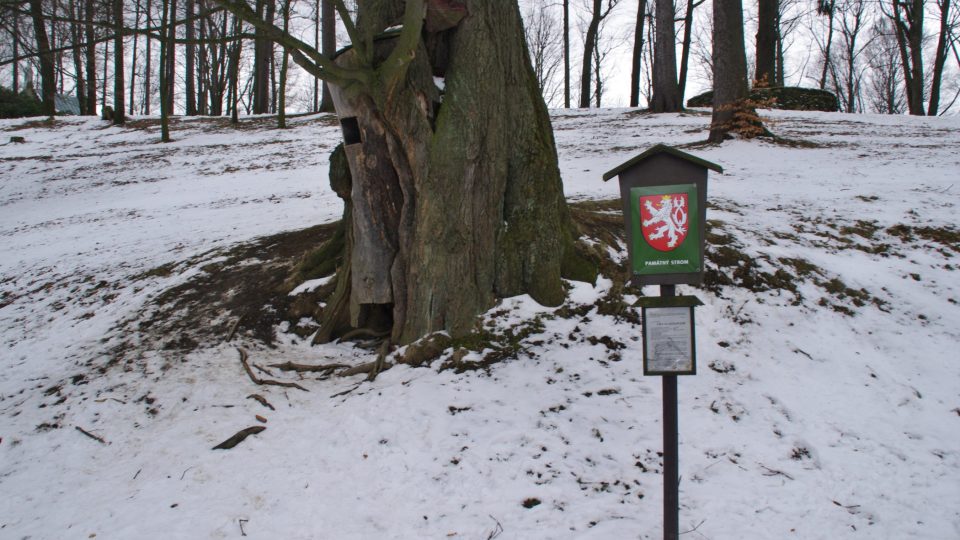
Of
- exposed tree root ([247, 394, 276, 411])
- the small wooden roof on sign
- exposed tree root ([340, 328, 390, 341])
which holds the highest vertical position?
the small wooden roof on sign

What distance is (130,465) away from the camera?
10.7 feet

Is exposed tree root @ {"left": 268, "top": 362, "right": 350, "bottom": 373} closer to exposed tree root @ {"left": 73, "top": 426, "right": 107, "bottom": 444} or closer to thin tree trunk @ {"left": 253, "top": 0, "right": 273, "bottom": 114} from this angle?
exposed tree root @ {"left": 73, "top": 426, "right": 107, "bottom": 444}

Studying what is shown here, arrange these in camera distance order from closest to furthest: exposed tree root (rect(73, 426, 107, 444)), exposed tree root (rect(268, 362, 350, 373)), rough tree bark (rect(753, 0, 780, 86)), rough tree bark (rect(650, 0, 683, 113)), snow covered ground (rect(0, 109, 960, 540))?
snow covered ground (rect(0, 109, 960, 540))
exposed tree root (rect(73, 426, 107, 444))
exposed tree root (rect(268, 362, 350, 373))
rough tree bark (rect(753, 0, 780, 86))
rough tree bark (rect(650, 0, 683, 113))

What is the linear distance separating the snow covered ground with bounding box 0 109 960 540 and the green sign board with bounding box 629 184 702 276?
1.29m

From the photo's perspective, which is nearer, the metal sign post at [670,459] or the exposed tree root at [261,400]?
the metal sign post at [670,459]

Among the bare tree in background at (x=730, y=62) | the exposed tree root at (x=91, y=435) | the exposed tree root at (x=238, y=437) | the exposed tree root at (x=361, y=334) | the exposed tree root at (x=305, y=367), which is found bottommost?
the exposed tree root at (x=91, y=435)

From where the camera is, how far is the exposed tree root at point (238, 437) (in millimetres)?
3355

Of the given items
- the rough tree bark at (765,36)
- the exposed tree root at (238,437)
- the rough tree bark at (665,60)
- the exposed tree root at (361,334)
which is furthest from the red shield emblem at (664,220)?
the rough tree bark at (665,60)

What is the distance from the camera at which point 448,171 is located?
13.4 ft

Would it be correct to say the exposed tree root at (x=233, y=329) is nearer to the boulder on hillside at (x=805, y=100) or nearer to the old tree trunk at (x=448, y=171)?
the old tree trunk at (x=448, y=171)

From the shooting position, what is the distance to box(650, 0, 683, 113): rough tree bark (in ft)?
52.7

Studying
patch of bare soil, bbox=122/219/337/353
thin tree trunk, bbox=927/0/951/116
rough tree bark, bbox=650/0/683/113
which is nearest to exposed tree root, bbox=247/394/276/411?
patch of bare soil, bbox=122/219/337/353

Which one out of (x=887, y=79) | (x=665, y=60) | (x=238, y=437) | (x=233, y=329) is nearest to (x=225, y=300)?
(x=233, y=329)

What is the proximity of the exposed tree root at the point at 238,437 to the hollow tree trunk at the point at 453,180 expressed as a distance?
126 centimetres
